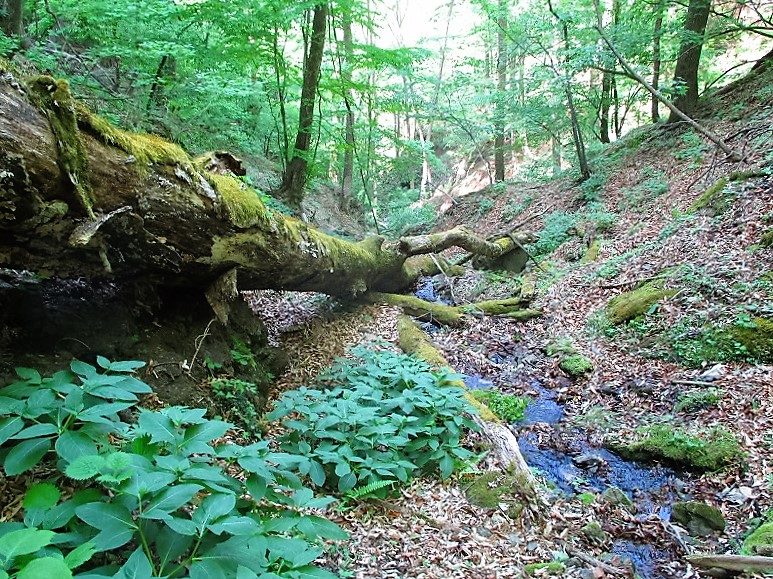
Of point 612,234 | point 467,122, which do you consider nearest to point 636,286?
point 612,234

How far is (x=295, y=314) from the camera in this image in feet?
22.4

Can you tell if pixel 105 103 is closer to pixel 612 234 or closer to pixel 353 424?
pixel 353 424

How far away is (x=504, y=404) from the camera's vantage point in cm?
600

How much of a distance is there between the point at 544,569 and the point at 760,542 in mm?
1787

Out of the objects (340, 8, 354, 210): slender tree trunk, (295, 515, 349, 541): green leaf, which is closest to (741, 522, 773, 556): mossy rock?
(295, 515, 349, 541): green leaf

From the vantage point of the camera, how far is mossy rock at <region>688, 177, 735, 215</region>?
26.4 ft

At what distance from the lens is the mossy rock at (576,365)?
6.70 metres

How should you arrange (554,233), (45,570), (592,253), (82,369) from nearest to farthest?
(45,570)
(82,369)
(592,253)
(554,233)

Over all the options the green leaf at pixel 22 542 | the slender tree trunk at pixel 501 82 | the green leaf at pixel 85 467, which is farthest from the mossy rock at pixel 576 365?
the slender tree trunk at pixel 501 82

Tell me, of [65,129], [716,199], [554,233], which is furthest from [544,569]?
[554,233]

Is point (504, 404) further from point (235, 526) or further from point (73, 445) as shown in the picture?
point (73, 445)

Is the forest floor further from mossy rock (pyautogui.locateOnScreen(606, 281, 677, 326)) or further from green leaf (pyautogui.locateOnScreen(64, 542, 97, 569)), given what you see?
green leaf (pyautogui.locateOnScreen(64, 542, 97, 569))

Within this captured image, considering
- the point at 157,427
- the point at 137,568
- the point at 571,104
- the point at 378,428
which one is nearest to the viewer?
the point at 137,568

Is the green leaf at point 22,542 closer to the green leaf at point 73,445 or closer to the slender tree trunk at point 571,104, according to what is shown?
the green leaf at point 73,445
